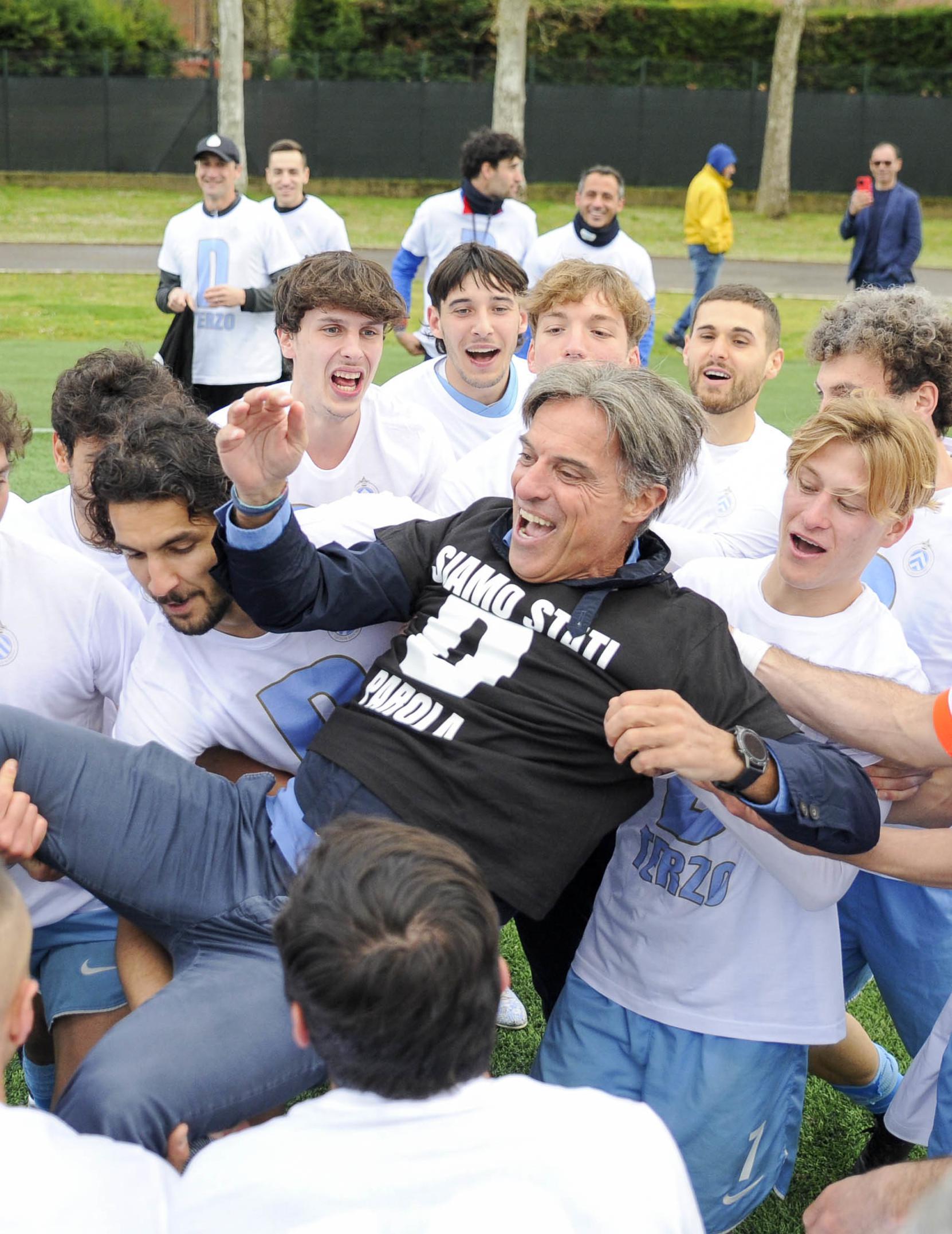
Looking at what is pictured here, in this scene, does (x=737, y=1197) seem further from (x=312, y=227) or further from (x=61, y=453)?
(x=312, y=227)

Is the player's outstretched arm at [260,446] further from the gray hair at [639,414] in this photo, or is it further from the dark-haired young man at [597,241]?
the dark-haired young man at [597,241]

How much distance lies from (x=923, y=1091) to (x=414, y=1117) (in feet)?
5.89

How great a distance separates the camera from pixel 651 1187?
176 centimetres


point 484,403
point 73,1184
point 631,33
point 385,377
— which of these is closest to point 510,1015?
point 73,1184

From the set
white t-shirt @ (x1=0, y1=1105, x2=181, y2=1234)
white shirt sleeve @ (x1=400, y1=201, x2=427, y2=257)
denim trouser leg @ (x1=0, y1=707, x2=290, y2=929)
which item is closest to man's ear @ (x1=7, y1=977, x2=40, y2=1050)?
white t-shirt @ (x1=0, y1=1105, x2=181, y2=1234)

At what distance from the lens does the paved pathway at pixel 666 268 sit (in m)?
20.8

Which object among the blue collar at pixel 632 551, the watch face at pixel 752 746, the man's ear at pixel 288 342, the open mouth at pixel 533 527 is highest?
the man's ear at pixel 288 342

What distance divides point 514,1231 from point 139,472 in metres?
2.11

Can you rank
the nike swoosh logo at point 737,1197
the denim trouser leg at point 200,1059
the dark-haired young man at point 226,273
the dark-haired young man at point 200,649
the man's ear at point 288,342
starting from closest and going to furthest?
the denim trouser leg at point 200,1059, the nike swoosh logo at point 737,1197, the dark-haired young man at point 200,649, the man's ear at point 288,342, the dark-haired young man at point 226,273

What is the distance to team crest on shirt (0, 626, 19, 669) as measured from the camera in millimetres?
3340

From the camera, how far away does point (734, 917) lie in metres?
3.07

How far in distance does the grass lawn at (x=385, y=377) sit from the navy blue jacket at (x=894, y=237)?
140 cm

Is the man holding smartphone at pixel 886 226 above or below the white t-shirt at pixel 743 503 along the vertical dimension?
above

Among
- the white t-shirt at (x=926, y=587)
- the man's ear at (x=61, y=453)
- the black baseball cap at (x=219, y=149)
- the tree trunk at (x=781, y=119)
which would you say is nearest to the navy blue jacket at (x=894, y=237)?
the black baseball cap at (x=219, y=149)
